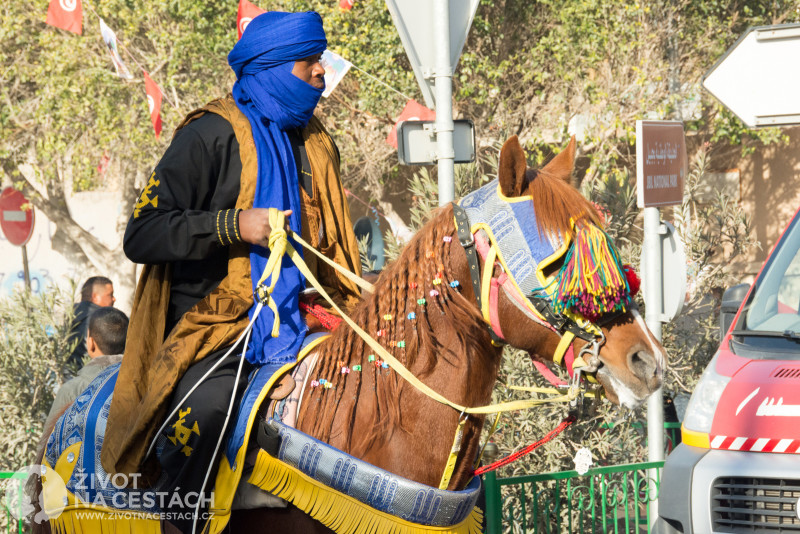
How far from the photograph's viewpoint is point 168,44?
48.5 feet

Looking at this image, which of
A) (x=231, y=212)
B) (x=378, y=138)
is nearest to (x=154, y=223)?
(x=231, y=212)

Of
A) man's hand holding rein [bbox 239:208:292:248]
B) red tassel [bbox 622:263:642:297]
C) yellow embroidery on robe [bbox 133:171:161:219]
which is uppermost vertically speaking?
yellow embroidery on robe [bbox 133:171:161:219]

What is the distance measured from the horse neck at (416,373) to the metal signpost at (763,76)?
3162 mm

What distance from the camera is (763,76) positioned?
5.51 meters

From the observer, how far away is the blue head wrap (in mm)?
3289

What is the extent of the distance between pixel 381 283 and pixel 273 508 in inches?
33.6

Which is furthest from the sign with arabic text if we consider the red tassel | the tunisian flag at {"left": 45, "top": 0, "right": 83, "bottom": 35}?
the tunisian flag at {"left": 45, "top": 0, "right": 83, "bottom": 35}

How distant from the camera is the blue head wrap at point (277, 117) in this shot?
3289 mm

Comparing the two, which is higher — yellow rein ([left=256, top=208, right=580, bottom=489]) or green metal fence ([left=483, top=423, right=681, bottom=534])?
yellow rein ([left=256, top=208, right=580, bottom=489])

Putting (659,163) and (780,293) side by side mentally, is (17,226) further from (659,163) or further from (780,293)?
(780,293)

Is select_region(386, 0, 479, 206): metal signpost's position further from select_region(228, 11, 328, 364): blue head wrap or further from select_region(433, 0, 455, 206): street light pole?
select_region(228, 11, 328, 364): blue head wrap

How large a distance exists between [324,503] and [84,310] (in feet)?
18.3

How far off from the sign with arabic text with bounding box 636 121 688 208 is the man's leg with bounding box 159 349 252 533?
2.90 meters

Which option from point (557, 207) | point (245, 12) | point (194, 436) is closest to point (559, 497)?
point (557, 207)
